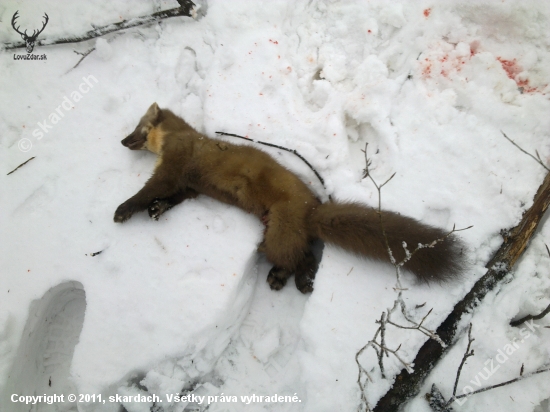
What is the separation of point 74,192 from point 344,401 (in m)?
3.07

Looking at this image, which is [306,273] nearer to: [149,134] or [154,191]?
[154,191]

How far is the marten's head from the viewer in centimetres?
358

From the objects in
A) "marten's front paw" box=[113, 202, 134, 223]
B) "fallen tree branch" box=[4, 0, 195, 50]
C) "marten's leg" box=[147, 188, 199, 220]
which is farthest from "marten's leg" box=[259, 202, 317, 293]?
"fallen tree branch" box=[4, 0, 195, 50]

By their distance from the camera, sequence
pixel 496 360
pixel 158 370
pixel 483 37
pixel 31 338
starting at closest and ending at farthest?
pixel 496 360, pixel 158 370, pixel 31 338, pixel 483 37

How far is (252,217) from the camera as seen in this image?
3.38m

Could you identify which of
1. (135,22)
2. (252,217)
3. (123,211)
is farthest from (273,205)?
(135,22)

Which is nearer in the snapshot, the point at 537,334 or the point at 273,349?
the point at 537,334

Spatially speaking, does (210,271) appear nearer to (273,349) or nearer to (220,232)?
(220,232)

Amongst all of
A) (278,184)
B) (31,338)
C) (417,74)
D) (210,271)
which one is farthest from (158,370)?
(417,74)

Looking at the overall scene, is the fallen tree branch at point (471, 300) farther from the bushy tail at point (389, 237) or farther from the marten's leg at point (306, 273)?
the marten's leg at point (306, 273)

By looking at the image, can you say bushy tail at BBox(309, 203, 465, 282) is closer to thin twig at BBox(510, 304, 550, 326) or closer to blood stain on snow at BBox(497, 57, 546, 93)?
thin twig at BBox(510, 304, 550, 326)

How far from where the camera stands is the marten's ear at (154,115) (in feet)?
11.9

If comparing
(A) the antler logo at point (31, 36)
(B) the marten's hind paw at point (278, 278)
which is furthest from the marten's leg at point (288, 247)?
(A) the antler logo at point (31, 36)

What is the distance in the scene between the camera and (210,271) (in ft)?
10.4
